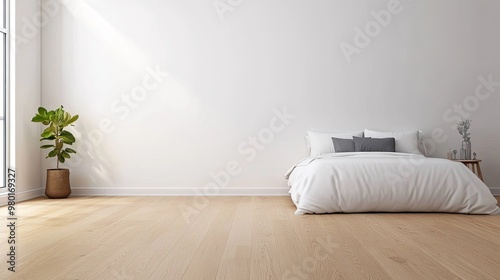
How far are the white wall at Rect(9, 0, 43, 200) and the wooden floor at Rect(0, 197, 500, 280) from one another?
1.00 meters

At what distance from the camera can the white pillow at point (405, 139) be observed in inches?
221

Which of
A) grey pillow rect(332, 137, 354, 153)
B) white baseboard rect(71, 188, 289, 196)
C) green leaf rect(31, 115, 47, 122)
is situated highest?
green leaf rect(31, 115, 47, 122)

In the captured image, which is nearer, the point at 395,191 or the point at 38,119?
the point at 395,191

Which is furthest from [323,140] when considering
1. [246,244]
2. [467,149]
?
[246,244]

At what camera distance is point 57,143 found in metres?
5.70

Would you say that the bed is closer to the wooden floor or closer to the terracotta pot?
the wooden floor

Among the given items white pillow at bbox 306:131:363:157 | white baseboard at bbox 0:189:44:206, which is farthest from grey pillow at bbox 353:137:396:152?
white baseboard at bbox 0:189:44:206

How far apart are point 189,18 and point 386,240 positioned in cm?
405

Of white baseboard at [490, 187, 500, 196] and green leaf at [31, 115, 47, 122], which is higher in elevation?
green leaf at [31, 115, 47, 122]

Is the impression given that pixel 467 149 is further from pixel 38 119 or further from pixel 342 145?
pixel 38 119

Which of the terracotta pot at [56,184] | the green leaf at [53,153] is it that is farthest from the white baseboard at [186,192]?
the green leaf at [53,153]

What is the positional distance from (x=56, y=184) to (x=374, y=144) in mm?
3821

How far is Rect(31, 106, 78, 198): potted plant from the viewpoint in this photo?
5.62 metres

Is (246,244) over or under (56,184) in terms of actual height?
under
